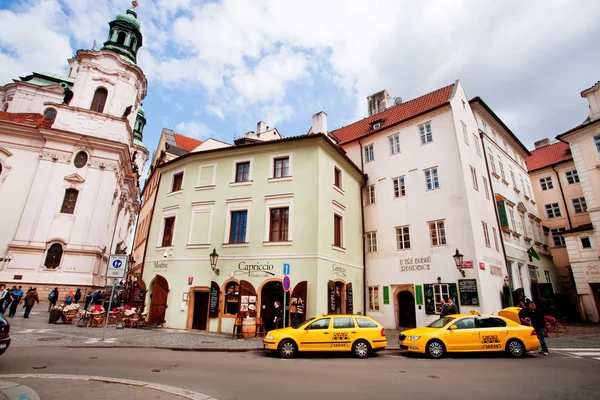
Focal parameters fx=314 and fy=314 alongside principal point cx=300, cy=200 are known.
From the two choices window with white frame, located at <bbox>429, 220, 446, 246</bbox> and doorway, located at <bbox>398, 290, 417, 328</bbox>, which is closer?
window with white frame, located at <bbox>429, 220, 446, 246</bbox>

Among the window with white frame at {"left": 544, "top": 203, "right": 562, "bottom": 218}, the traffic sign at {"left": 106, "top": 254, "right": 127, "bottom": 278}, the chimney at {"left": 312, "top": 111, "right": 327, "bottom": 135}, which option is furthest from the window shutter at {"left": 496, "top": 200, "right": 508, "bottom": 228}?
the traffic sign at {"left": 106, "top": 254, "right": 127, "bottom": 278}

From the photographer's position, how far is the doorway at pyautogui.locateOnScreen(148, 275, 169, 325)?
18209 millimetres

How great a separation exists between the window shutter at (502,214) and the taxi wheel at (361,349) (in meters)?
16.0

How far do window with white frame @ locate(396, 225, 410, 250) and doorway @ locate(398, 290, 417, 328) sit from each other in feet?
9.08

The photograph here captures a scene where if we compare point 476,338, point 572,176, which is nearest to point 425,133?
point 476,338

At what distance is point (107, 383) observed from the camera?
21.9ft

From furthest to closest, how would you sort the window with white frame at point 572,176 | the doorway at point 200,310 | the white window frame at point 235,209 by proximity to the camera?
1. the window with white frame at point 572,176
2. the white window frame at point 235,209
3. the doorway at point 200,310

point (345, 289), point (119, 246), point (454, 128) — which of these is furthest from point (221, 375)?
point (119, 246)

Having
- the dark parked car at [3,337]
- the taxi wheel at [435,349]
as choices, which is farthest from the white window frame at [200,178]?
the taxi wheel at [435,349]

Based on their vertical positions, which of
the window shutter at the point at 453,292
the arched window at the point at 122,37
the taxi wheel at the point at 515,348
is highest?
the arched window at the point at 122,37

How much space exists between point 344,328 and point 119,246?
169 feet

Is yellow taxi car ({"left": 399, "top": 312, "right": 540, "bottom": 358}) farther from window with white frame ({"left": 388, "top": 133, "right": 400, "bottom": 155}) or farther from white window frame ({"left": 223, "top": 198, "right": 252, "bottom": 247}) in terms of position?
window with white frame ({"left": 388, "top": 133, "right": 400, "bottom": 155})

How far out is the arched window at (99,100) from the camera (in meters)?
36.2

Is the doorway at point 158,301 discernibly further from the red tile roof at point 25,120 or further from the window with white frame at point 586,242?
the window with white frame at point 586,242
